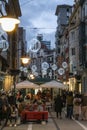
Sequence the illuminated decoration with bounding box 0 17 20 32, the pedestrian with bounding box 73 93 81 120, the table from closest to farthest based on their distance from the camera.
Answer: the illuminated decoration with bounding box 0 17 20 32 → the table → the pedestrian with bounding box 73 93 81 120

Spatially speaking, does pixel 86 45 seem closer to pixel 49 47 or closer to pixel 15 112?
pixel 15 112

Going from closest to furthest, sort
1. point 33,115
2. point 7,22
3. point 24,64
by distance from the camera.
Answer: point 7,22 < point 33,115 < point 24,64

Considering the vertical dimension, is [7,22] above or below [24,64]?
above

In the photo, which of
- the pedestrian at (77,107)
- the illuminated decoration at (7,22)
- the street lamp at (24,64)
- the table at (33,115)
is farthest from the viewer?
the street lamp at (24,64)

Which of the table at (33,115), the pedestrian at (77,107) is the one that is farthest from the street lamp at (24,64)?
the table at (33,115)

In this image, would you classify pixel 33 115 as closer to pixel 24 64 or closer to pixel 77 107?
pixel 77 107

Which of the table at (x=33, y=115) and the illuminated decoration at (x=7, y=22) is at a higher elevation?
the illuminated decoration at (x=7, y=22)

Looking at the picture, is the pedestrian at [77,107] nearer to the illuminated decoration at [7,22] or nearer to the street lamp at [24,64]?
the street lamp at [24,64]

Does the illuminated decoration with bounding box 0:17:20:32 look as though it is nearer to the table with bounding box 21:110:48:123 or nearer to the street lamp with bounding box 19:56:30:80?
the table with bounding box 21:110:48:123

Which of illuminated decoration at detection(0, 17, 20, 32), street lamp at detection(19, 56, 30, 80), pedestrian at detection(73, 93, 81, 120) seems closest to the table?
pedestrian at detection(73, 93, 81, 120)

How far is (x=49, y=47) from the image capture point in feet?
523

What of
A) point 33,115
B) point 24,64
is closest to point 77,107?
point 33,115

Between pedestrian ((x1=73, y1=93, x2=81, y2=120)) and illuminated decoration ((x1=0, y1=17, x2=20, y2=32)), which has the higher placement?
illuminated decoration ((x1=0, y1=17, x2=20, y2=32))

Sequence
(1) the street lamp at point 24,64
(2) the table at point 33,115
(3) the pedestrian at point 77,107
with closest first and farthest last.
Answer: (2) the table at point 33,115 → (3) the pedestrian at point 77,107 → (1) the street lamp at point 24,64
